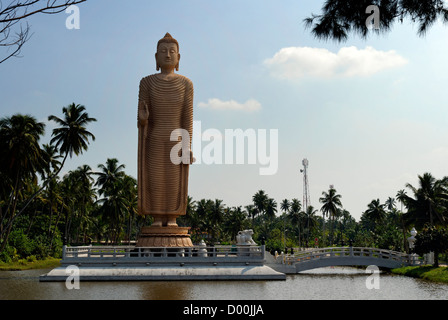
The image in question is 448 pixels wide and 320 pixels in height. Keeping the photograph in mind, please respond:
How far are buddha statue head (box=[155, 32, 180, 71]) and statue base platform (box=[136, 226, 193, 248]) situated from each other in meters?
10.6

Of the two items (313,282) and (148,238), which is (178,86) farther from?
(313,282)

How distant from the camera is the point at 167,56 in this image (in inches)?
1208

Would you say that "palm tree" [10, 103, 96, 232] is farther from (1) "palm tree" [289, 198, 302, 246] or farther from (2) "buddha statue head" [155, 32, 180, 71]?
(1) "palm tree" [289, 198, 302, 246]

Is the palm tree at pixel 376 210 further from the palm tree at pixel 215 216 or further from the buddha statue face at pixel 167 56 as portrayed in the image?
the buddha statue face at pixel 167 56

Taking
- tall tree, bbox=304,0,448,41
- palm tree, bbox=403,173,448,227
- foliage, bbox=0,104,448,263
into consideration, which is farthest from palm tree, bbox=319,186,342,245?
tall tree, bbox=304,0,448,41

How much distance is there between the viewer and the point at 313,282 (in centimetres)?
2461

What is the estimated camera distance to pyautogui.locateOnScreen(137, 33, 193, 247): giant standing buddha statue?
3012cm

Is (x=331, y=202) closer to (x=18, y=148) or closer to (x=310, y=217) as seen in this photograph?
(x=310, y=217)

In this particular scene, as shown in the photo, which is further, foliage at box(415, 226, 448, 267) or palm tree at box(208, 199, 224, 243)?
palm tree at box(208, 199, 224, 243)

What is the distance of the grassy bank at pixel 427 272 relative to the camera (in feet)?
82.6

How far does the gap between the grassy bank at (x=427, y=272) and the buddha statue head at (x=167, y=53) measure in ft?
65.6

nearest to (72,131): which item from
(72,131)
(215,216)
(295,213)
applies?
(72,131)

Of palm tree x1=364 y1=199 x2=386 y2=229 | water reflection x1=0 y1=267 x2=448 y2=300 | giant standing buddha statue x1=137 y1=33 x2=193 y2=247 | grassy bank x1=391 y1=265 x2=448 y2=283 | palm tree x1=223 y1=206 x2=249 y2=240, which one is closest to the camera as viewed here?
water reflection x1=0 y1=267 x2=448 y2=300
